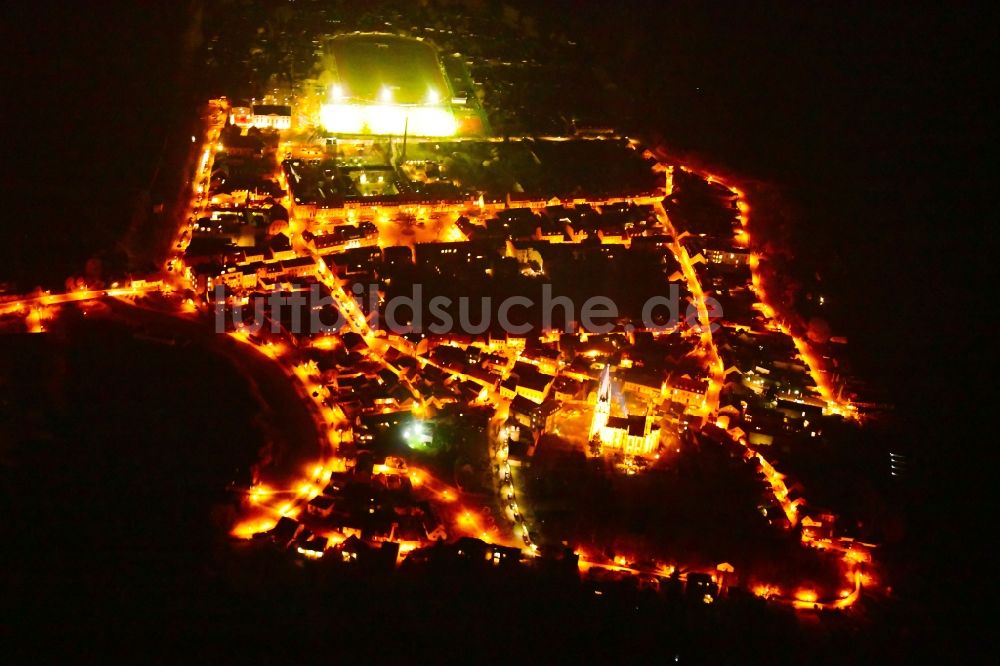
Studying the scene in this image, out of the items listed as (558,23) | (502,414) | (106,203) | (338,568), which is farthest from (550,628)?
(558,23)

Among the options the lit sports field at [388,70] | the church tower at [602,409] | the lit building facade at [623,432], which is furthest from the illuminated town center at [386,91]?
the lit building facade at [623,432]

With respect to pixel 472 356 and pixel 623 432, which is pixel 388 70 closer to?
pixel 472 356

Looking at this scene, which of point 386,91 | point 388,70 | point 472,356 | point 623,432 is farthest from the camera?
point 388,70

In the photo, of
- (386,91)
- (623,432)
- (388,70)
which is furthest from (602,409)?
(388,70)

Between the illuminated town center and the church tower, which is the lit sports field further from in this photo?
the church tower

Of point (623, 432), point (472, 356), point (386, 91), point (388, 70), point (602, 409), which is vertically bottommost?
point (623, 432)

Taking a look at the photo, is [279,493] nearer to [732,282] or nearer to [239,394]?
[239,394]

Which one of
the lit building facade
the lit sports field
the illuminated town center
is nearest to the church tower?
the lit building facade

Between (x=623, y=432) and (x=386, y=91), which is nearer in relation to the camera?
(x=623, y=432)

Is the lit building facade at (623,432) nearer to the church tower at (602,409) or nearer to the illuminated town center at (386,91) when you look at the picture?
the church tower at (602,409)
